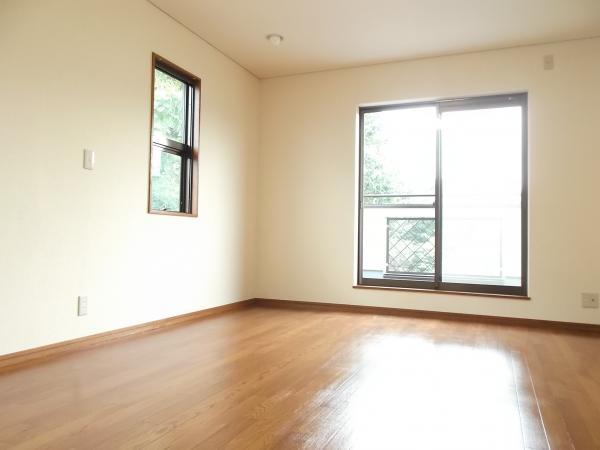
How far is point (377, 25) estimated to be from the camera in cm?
392

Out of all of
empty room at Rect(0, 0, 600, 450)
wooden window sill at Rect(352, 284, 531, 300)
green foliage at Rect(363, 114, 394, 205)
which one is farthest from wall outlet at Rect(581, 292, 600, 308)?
green foliage at Rect(363, 114, 394, 205)

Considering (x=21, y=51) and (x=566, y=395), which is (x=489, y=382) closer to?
(x=566, y=395)

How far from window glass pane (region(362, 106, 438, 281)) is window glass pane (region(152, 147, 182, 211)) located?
203cm

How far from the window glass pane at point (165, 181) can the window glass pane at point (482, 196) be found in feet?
8.67

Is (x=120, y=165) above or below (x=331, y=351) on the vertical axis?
above

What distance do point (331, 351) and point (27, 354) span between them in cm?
182

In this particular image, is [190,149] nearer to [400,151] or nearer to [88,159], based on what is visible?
[88,159]

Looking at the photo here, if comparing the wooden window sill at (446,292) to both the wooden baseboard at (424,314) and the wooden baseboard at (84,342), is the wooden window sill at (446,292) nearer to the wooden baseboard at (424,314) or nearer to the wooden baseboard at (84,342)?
the wooden baseboard at (424,314)

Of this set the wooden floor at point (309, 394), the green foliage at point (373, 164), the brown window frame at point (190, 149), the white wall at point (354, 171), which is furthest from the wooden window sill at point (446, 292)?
the brown window frame at point (190, 149)

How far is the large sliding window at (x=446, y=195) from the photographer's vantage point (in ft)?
14.6

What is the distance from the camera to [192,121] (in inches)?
165

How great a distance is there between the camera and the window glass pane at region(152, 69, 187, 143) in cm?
378

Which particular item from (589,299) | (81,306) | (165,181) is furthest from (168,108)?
(589,299)

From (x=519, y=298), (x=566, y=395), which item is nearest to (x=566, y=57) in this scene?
(x=519, y=298)
